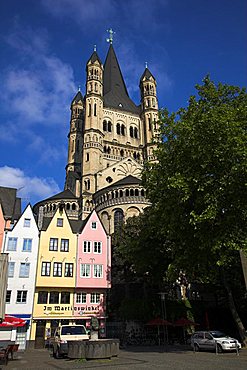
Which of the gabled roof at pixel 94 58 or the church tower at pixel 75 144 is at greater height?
the gabled roof at pixel 94 58

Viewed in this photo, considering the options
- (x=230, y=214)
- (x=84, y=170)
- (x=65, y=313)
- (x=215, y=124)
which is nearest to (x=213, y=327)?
(x=65, y=313)

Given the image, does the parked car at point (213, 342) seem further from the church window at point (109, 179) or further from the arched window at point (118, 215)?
the church window at point (109, 179)

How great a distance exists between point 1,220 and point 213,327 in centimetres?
2459

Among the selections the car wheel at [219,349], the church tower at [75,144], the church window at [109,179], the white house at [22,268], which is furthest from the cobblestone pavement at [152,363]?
the church tower at [75,144]

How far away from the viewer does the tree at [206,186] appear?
58.0 ft

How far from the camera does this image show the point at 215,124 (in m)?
18.2

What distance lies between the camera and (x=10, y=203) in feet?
114

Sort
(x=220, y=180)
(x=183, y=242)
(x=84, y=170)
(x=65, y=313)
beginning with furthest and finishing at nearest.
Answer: (x=84, y=170), (x=65, y=313), (x=183, y=242), (x=220, y=180)

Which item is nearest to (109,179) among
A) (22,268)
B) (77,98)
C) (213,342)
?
(22,268)

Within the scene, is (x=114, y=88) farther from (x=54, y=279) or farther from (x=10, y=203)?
(x=54, y=279)

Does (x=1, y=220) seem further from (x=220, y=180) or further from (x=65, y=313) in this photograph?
(x=220, y=180)

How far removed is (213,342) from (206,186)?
953 cm

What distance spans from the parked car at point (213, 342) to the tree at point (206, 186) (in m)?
1.42

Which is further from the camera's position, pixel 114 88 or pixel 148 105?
pixel 114 88
